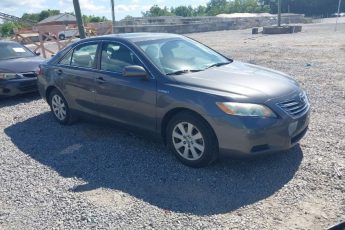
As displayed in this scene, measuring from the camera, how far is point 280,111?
3766mm

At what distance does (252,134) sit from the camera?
364cm

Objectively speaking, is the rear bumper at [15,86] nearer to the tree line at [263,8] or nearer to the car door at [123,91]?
the car door at [123,91]

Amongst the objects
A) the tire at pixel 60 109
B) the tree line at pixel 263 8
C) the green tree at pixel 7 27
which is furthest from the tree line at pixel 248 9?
the tire at pixel 60 109

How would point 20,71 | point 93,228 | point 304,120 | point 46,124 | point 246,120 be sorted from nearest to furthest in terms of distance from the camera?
point 93,228 < point 246,120 < point 304,120 < point 46,124 < point 20,71

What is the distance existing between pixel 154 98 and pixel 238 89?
1.07 m

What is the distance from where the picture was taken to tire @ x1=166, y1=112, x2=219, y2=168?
3.90 metres

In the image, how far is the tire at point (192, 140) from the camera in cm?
390

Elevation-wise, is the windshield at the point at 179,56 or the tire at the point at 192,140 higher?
the windshield at the point at 179,56

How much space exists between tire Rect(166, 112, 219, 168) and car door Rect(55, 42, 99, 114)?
1.67 meters

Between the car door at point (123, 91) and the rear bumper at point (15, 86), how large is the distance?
380cm

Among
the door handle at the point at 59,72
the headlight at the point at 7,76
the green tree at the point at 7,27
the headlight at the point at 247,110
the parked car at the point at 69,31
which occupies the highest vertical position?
the green tree at the point at 7,27

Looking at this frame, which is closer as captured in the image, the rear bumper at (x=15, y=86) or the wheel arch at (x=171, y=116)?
the wheel arch at (x=171, y=116)

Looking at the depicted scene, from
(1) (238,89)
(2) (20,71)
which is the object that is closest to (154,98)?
(1) (238,89)

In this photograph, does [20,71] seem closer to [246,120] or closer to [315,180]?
[246,120]
